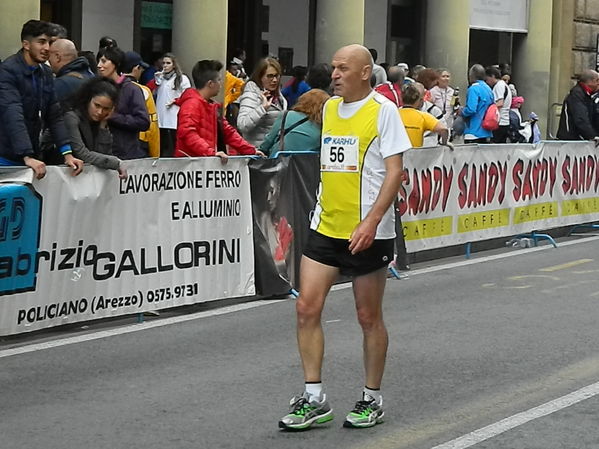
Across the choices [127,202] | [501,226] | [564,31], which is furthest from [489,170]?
[564,31]

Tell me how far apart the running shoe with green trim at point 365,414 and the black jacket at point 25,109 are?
3738 mm

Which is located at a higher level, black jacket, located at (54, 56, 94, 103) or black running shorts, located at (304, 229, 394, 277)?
black jacket, located at (54, 56, 94, 103)

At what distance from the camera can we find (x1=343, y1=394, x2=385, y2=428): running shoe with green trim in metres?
7.49

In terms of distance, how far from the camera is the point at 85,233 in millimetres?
10375

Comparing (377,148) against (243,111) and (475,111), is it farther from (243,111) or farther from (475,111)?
(475,111)

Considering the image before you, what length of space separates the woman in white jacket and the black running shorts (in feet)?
23.1

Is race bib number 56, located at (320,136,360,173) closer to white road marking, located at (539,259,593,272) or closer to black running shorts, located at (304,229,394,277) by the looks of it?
black running shorts, located at (304,229,394,277)

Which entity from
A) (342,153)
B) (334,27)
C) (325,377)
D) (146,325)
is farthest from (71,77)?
(334,27)

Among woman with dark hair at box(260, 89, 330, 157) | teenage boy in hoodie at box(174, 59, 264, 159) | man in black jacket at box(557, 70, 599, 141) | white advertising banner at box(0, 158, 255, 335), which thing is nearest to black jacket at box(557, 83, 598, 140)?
man in black jacket at box(557, 70, 599, 141)

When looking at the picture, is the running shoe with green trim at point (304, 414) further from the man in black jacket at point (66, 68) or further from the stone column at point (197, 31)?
the stone column at point (197, 31)

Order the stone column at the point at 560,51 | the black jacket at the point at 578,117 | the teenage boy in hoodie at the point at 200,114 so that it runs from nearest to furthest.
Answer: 1. the teenage boy in hoodie at the point at 200,114
2. the black jacket at the point at 578,117
3. the stone column at the point at 560,51

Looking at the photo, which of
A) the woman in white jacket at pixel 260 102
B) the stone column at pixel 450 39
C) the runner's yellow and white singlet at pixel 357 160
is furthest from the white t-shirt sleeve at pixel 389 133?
the stone column at pixel 450 39

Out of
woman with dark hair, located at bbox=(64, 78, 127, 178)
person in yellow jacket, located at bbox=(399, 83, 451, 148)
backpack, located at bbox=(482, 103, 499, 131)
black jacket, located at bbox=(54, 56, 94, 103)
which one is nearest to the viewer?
woman with dark hair, located at bbox=(64, 78, 127, 178)

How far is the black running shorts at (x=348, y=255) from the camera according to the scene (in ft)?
24.7
